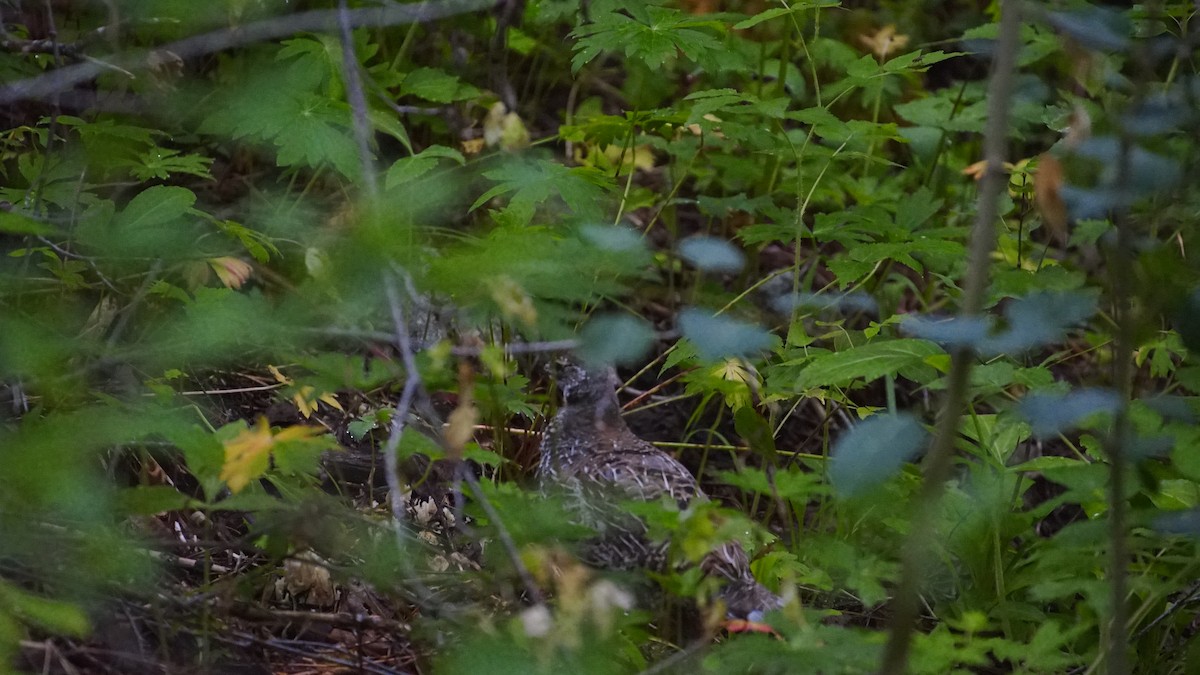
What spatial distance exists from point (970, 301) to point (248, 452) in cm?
120

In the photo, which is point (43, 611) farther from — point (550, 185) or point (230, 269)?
point (550, 185)

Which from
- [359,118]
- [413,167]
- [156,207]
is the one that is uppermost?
[359,118]

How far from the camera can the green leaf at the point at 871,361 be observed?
2447mm

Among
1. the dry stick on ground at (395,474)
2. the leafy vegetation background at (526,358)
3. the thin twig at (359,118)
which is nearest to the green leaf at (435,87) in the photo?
the leafy vegetation background at (526,358)

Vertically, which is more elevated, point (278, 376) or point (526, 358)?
point (278, 376)

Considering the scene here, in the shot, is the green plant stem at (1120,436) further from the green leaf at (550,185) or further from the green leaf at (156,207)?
the green leaf at (156,207)

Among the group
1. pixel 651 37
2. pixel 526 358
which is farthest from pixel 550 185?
pixel 526 358

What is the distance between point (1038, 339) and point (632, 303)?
268cm

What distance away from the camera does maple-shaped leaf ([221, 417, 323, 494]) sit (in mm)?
1843

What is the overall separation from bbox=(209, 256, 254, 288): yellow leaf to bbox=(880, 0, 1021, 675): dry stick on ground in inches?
75.8

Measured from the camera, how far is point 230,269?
2879 mm

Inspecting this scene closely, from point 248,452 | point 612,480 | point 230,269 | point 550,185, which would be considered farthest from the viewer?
point 550,185

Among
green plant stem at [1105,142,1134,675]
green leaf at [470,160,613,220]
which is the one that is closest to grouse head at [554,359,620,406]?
green leaf at [470,160,613,220]

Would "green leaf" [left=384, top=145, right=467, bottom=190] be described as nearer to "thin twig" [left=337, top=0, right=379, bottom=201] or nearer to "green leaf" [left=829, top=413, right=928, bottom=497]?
"thin twig" [left=337, top=0, right=379, bottom=201]
